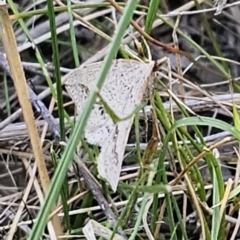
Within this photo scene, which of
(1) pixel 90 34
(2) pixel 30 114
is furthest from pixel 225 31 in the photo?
(2) pixel 30 114

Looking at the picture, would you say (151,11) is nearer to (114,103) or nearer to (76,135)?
(114,103)

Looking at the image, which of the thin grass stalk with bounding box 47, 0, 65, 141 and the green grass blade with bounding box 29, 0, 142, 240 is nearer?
the green grass blade with bounding box 29, 0, 142, 240

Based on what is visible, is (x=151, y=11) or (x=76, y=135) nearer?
(x=76, y=135)

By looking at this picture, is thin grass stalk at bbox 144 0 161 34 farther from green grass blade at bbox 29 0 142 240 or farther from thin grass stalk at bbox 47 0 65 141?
green grass blade at bbox 29 0 142 240

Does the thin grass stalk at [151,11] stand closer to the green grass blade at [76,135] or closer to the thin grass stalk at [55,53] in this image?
the thin grass stalk at [55,53]

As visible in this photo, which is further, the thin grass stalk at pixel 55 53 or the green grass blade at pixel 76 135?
the thin grass stalk at pixel 55 53

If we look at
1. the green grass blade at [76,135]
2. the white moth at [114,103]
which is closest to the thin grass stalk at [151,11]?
the white moth at [114,103]

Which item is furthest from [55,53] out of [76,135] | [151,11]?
[76,135]

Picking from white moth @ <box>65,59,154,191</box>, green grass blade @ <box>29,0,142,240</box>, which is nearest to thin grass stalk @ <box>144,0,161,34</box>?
white moth @ <box>65,59,154,191</box>

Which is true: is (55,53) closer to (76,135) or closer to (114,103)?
(114,103)
